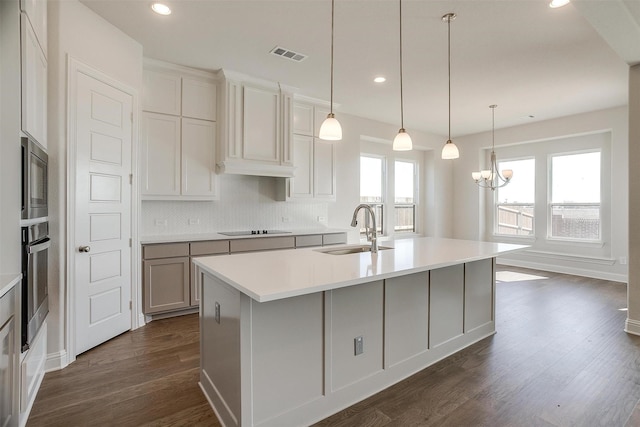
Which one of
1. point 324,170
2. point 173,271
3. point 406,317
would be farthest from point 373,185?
point 406,317

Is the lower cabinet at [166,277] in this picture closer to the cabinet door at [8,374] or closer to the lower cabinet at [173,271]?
the lower cabinet at [173,271]

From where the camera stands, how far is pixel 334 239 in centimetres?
478

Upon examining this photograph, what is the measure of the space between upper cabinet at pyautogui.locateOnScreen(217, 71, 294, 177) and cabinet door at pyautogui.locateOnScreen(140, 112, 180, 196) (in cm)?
50

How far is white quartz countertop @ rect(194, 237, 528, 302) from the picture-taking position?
1.50 m

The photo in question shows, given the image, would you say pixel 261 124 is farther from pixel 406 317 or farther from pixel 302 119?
pixel 406 317

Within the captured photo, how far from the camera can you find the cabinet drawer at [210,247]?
3555mm

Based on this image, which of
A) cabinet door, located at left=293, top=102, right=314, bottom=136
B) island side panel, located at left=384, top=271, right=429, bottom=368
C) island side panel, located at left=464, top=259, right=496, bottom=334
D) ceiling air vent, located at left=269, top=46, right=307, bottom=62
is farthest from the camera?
cabinet door, located at left=293, top=102, right=314, bottom=136

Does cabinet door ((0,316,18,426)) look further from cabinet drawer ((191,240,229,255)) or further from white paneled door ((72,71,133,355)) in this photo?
cabinet drawer ((191,240,229,255))

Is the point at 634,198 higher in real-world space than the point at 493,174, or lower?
lower

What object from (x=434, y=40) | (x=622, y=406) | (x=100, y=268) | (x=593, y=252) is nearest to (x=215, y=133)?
(x=100, y=268)

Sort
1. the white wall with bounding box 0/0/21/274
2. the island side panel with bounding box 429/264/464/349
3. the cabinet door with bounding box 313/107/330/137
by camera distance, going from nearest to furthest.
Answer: the white wall with bounding box 0/0/21/274, the island side panel with bounding box 429/264/464/349, the cabinet door with bounding box 313/107/330/137

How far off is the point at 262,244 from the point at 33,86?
252 centimetres

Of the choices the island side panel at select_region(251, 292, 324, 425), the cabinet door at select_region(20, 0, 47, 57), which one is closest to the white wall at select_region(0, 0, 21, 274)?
the cabinet door at select_region(20, 0, 47, 57)

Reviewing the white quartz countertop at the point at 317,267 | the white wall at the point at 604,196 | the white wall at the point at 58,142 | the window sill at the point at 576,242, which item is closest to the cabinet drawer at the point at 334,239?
the white quartz countertop at the point at 317,267
